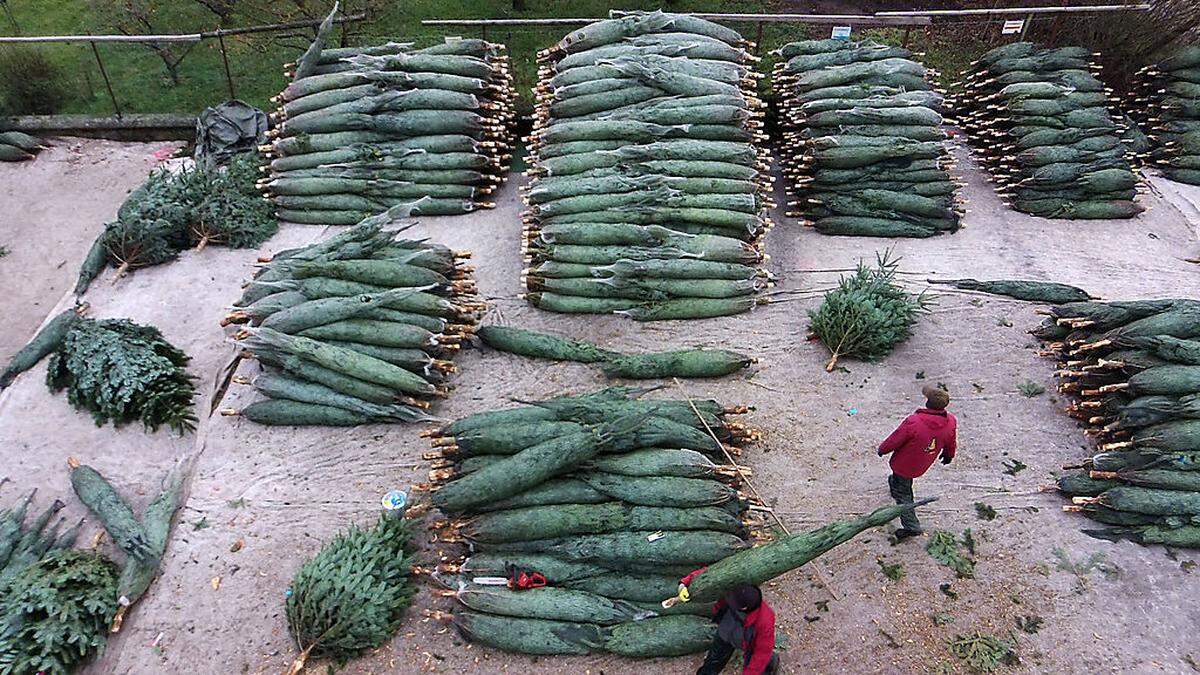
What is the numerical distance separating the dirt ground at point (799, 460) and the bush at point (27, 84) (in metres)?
5.19

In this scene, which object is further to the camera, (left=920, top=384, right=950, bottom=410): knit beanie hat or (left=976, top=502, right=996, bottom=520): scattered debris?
(left=976, top=502, right=996, bottom=520): scattered debris

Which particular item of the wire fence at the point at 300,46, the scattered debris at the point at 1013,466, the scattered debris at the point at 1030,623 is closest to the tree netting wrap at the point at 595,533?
the scattered debris at the point at 1030,623

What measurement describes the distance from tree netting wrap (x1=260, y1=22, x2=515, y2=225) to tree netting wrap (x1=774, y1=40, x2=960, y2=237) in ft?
20.2

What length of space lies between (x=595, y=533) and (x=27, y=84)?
17648 millimetres

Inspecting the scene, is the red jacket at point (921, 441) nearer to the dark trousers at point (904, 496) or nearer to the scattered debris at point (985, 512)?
the dark trousers at point (904, 496)

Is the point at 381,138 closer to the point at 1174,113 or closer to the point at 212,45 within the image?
the point at 212,45

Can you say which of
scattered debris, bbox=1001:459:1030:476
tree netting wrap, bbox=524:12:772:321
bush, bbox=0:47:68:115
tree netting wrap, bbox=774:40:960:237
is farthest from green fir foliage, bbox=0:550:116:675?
bush, bbox=0:47:68:115

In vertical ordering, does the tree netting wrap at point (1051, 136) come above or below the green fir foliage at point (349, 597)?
above

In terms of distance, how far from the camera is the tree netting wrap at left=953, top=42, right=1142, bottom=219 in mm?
13492

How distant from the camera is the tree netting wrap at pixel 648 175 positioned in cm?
1135

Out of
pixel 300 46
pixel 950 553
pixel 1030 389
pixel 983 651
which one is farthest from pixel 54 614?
pixel 300 46

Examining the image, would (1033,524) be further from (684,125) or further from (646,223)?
(684,125)

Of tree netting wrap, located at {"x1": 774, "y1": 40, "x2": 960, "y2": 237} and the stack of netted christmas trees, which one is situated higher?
tree netting wrap, located at {"x1": 774, "y1": 40, "x2": 960, "y2": 237}

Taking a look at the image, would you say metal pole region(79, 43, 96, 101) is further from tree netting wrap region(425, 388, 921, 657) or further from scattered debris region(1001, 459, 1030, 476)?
scattered debris region(1001, 459, 1030, 476)
